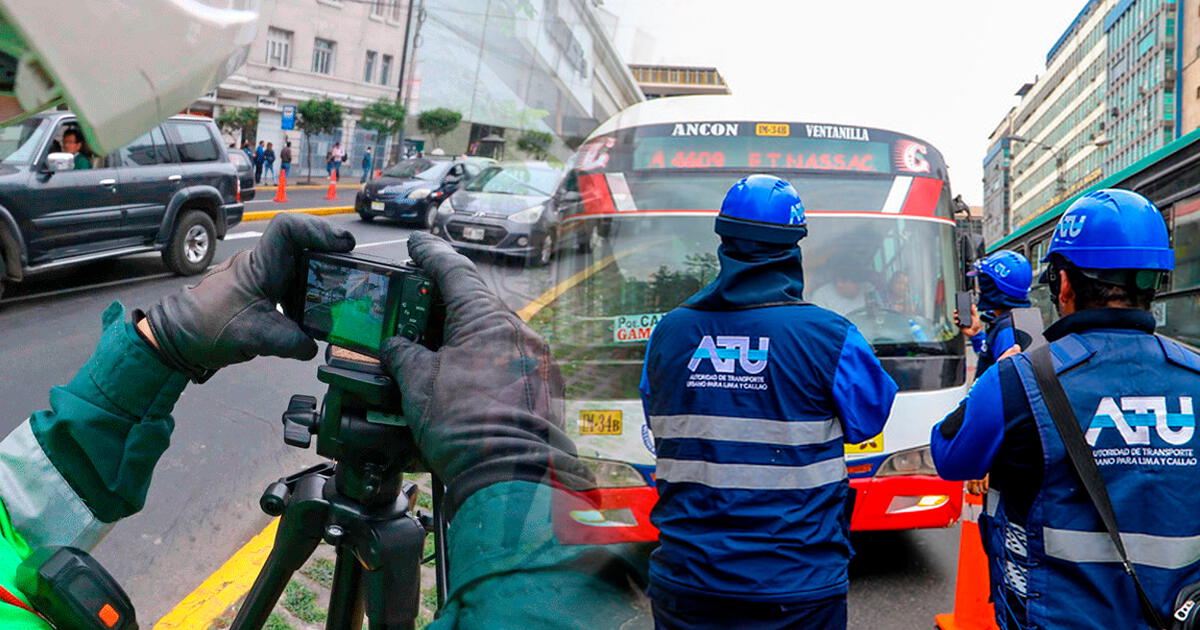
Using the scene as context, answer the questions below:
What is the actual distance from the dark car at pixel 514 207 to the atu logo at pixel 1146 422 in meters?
1.86

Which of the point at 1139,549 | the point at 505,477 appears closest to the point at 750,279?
the point at 1139,549

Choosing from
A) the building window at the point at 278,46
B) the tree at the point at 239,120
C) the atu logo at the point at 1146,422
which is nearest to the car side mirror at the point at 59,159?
the tree at the point at 239,120

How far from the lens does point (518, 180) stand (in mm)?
748

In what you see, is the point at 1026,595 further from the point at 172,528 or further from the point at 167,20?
the point at 172,528

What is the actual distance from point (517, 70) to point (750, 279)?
197 cm

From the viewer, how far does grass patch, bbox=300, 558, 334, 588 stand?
367 cm

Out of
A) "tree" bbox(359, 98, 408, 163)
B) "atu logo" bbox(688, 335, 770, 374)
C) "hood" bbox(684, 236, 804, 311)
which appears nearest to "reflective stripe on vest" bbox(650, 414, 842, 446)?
"atu logo" bbox(688, 335, 770, 374)

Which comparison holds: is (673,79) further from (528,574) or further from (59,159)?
(59,159)

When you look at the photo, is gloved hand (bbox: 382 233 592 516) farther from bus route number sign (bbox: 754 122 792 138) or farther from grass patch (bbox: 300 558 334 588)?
grass patch (bbox: 300 558 334 588)

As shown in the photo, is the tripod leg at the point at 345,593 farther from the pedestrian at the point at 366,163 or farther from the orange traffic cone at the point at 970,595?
the orange traffic cone at the point at 970,595

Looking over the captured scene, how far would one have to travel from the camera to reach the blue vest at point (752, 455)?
8.09 feet

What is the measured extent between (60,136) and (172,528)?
12.9 ft

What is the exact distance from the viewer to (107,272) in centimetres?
943

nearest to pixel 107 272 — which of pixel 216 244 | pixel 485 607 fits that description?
pixel 216 244
